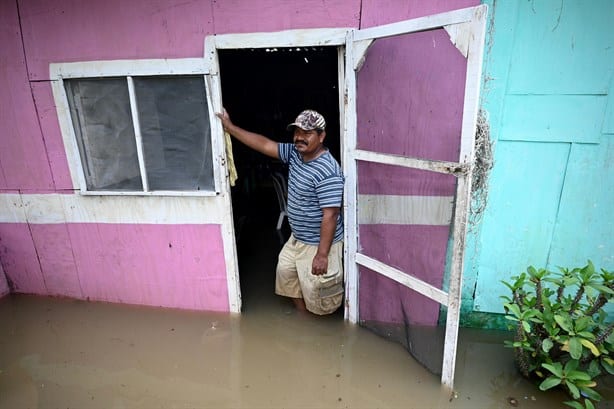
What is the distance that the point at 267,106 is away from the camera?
19.6 ft

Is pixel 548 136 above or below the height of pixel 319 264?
above

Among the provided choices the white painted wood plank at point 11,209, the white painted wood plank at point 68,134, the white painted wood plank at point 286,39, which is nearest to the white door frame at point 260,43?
the white painted wood plank at point 286,39

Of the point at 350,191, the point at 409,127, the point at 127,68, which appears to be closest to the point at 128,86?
the point at 127,68

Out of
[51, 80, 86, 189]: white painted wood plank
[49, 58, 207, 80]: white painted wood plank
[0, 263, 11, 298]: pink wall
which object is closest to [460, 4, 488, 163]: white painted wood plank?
[49, 58, 207, 80]: white painted wood plank

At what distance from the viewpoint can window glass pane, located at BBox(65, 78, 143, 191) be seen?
2.61 metres

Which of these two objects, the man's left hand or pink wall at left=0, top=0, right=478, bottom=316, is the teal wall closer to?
pink wall at left=0, top=0, right=478, bottom=316

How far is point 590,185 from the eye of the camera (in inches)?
90.5

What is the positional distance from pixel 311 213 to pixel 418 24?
1.32m

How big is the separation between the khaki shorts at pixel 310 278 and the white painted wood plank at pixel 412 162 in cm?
69

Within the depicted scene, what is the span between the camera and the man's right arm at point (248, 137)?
2.52 metres

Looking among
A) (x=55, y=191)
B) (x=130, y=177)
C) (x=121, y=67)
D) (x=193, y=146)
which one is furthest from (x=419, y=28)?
(x=55, y=191)

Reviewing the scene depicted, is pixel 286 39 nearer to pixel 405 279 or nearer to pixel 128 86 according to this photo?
pixel 128 86

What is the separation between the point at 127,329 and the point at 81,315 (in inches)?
19.5

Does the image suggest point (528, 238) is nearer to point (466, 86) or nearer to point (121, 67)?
point (466, 86)
